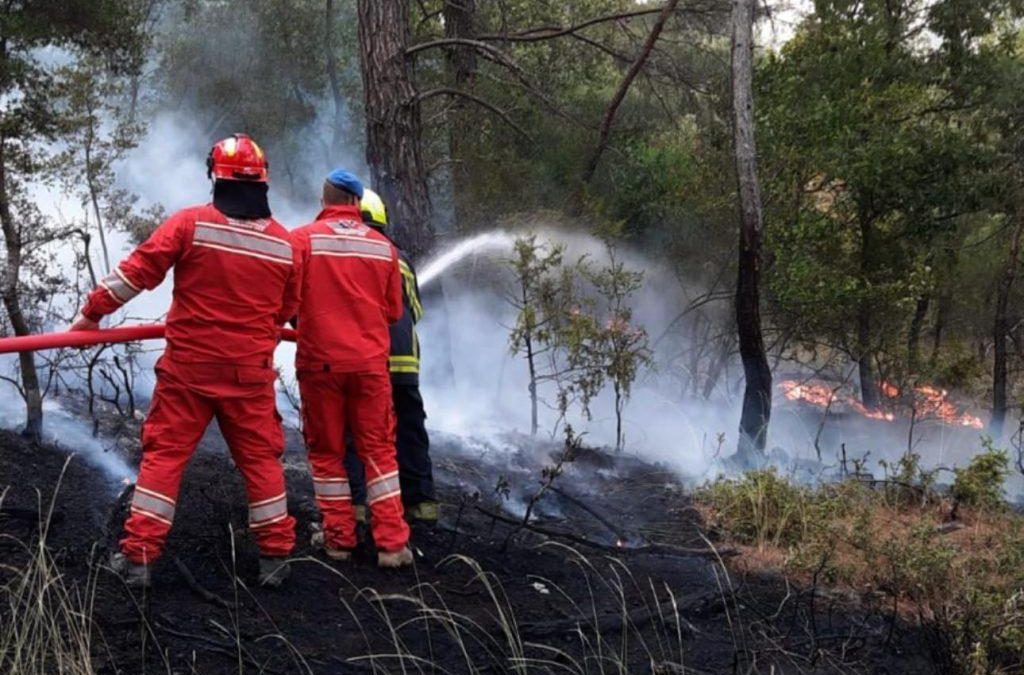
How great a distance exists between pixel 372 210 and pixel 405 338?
736 millimetres

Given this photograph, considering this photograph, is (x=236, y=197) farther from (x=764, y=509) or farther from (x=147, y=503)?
(x=764, y=509)

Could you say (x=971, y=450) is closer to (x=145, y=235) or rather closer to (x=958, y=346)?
(x=958, y=346)

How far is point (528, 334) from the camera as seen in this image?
882 centimetres

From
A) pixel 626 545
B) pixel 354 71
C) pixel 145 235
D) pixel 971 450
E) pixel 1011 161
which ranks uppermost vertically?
pixel 354 71

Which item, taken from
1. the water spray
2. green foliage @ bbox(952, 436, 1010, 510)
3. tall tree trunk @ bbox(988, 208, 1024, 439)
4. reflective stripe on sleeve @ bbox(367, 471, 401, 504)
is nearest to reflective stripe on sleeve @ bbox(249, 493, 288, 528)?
reflective stripe on sleeve @ bbox(367, 471, 401, 504)

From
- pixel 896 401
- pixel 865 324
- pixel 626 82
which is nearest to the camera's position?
pixel 626 82

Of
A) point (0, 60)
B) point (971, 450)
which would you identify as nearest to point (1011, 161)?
point (971, 450)

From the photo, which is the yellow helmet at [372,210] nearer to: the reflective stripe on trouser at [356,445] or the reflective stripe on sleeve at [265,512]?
the reflective stripe on trouser at [356,445]

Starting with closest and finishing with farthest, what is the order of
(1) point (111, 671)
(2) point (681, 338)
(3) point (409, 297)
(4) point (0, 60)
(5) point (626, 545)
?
(1) point (111, 671) → (3) point (409, 297) → (5) point (626, 545) → (4) point (0, 60) → (2) point (681, 338)

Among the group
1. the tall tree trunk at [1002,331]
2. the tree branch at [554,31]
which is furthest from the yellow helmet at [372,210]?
the tall tree trunk at [1002,331]

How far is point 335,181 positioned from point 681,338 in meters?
9.97

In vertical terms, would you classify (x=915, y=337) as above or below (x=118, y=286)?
below

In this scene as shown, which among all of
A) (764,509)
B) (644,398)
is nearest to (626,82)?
(644,398)

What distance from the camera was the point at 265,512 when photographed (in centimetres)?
452
